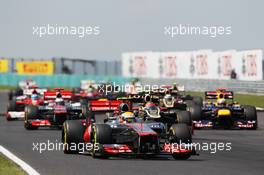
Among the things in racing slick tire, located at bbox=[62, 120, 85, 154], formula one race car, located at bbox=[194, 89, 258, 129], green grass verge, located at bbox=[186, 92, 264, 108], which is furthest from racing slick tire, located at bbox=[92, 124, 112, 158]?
green grass verge, located at bbox=[186, 92, 264, 108]

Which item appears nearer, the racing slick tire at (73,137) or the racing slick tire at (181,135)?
the racing slick tire at (181,135)

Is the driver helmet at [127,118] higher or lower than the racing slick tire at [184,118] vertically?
higher

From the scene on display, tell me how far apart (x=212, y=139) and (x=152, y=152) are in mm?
6849

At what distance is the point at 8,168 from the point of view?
1517 cm

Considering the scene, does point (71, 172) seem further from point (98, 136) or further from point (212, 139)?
point (212, 139)

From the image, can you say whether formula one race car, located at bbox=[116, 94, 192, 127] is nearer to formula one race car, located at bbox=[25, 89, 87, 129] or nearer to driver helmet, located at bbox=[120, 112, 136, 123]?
driver helmet, located at bbox=[120, 112, 136, 123]

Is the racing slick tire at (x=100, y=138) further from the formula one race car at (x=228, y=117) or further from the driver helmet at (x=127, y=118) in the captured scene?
the formula one race car at (x=228, y=117)

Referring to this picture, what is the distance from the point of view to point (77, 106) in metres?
29.0

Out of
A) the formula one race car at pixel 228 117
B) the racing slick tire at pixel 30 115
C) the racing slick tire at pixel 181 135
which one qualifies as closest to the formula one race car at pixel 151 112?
the racing slick tire at pixel 181 135

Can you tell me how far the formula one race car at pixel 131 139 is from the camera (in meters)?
17.0

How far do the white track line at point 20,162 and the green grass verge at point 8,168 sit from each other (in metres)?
0.10

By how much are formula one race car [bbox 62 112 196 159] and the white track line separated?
3.86 ft

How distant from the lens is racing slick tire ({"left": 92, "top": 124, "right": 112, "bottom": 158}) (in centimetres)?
1744

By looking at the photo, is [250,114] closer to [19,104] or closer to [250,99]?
[19,104]
